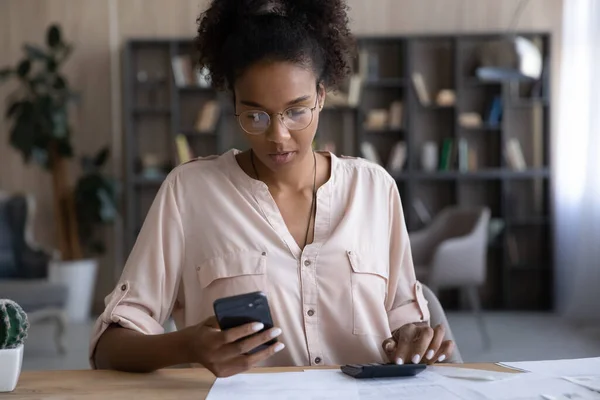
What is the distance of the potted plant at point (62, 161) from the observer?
19.7 feet

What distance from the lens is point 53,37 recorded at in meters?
6.20

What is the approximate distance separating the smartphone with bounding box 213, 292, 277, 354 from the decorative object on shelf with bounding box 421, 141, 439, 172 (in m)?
5.41

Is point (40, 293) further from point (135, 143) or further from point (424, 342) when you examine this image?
point (424, 342)

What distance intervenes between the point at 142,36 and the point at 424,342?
5833 millimetres

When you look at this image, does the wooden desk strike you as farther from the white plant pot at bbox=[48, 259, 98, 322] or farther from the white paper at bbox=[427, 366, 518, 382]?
the white plant pot at bbox=[48, 259, 98, 322]

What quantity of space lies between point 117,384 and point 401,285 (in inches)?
26.8

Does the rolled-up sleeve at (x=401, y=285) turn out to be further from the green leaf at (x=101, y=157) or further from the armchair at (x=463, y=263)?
the green leaf at (x=101, y=157)

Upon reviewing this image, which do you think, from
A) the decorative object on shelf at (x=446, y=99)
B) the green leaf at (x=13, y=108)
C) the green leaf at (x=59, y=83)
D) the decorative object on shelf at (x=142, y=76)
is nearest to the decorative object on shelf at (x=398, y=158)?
the decorative object on shelf at (x=446, y=99)

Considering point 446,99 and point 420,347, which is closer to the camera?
point 420,347

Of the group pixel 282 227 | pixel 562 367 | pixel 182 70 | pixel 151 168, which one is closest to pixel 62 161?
pixel 151 168

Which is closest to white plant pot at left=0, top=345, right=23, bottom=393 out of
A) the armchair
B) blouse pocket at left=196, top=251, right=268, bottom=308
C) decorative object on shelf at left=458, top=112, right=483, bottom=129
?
blouse pocket at left=196, top=251, right=268, bottom=308

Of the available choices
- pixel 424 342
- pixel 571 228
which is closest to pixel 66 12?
pixel 571 228

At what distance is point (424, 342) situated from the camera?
4.47ft

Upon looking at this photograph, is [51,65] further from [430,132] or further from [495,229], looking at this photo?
[495,229]
